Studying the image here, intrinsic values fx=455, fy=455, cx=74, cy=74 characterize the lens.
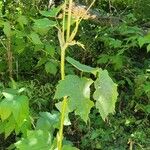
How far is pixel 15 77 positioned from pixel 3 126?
1032 mm

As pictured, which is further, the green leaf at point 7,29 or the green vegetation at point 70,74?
the green leaf at point 7,29

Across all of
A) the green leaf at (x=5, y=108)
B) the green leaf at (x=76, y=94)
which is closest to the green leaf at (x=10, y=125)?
the green leaf at (x=5, y=108)

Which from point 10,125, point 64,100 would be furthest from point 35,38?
point 64,100

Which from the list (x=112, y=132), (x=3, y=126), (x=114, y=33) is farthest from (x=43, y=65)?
(x=3, y=126)

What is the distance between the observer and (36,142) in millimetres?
1826

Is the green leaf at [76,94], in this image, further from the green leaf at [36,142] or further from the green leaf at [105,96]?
the green leaf at [36,142]

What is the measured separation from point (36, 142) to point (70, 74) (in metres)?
0.81

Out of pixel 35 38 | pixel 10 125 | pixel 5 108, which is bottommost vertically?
pixel 10 125

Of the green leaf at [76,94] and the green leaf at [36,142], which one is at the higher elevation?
the green leaf at [76,94]

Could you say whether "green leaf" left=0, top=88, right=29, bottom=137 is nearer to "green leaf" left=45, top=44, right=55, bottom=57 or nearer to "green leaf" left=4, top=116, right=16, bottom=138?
"green leaf" left=4, top=116, right=16, bottom=138

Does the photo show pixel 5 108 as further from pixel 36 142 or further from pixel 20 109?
pixel 36 142

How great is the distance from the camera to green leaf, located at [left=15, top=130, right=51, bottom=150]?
5.93ft

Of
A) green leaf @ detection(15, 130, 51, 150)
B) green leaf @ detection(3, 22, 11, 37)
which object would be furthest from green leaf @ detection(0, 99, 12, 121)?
green leaf @ detection(3, 22, 11, 37)

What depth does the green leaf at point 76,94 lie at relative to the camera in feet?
4.93
